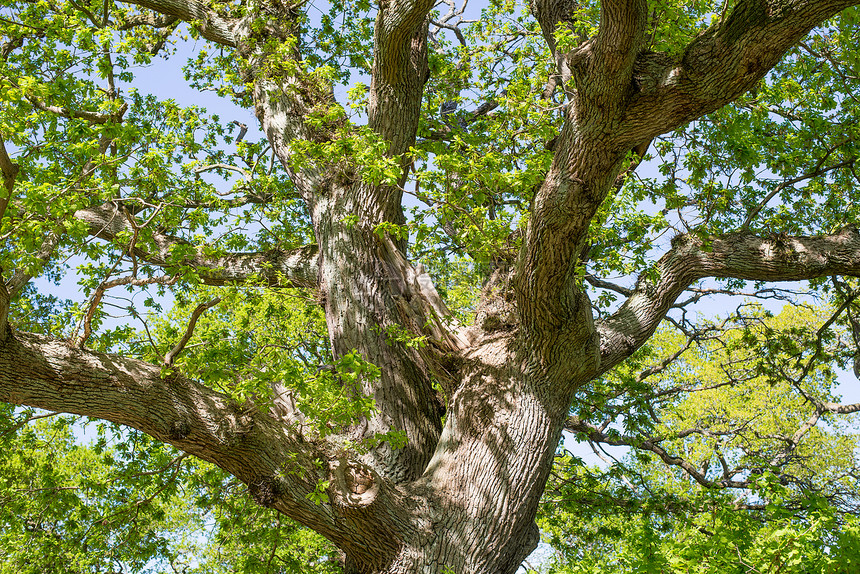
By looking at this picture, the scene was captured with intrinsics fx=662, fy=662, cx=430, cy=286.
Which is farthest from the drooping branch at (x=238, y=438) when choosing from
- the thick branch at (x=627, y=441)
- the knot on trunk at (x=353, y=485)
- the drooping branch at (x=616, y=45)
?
the thick branch at (x=627, y=441)

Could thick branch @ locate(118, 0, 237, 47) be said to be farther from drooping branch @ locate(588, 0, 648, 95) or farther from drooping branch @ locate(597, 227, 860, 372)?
drooping branch @ locate(597, 227, 860, 372)

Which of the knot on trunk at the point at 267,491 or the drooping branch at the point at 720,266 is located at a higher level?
the drooping branch at the point at 720,266

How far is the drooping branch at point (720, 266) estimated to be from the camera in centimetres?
637

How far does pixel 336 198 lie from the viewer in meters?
7.17

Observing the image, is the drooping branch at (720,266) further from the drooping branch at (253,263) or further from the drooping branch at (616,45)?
the drooping branch at (253,263)

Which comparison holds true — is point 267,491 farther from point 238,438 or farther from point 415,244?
point 415,244

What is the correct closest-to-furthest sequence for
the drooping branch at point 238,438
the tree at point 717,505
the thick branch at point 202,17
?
the tree at point 717,505, the drooping branch at point 238,438, the thick branch at point 202,17

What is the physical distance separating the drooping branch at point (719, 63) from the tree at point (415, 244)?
16 mm

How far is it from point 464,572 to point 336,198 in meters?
3.98

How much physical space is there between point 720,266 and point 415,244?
A: 3.05 meters

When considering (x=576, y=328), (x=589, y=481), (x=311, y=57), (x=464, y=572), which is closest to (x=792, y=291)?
(x=589, y=481)

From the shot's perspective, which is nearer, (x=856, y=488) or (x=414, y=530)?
(x=414, y=530)

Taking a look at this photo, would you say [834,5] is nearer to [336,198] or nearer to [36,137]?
[336,198]

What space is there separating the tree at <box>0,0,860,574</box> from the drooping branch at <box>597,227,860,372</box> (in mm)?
25
